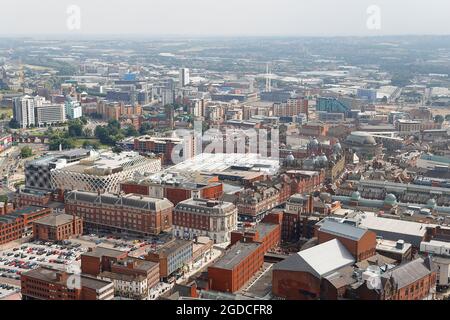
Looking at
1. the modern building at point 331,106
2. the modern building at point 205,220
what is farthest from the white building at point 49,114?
the modern building at point 205,220

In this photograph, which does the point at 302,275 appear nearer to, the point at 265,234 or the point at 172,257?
the point at 265,234

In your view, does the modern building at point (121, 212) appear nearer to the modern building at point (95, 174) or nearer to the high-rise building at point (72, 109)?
the modern building at point (95, 174)

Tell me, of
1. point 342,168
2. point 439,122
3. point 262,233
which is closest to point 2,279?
point 262,233

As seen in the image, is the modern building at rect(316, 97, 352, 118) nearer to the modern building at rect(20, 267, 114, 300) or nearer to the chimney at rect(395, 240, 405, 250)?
the chimney at rect(395, 240, 405, 250)

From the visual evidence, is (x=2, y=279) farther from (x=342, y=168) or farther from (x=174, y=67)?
(x=174, y=67)

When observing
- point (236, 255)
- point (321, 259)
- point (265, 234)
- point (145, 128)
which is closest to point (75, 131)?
point (145, 128)

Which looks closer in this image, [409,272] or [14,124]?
[409,272]
